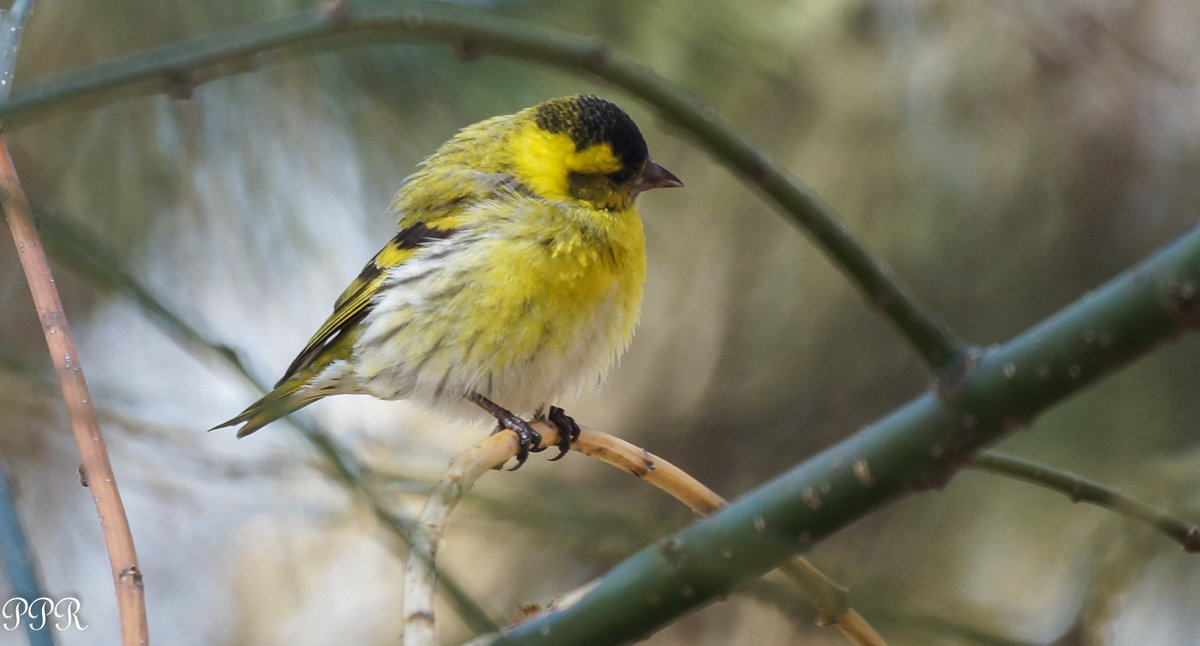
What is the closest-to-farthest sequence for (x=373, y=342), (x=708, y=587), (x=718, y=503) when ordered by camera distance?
(x=708, y=587) < (x=718, y=503) < (x=373, y=342)

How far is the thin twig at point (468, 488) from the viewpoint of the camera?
973 millimetres

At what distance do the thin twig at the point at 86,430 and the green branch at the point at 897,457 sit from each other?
0.92ft

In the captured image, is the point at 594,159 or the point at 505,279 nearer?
the point at 505,279

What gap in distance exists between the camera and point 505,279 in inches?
88.0

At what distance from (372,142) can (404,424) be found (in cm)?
135

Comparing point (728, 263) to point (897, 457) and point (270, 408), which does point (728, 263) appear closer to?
point (270, 408)

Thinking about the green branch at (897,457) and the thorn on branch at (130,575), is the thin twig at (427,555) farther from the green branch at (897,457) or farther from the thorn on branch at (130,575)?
the thorn on branch at (130,575)

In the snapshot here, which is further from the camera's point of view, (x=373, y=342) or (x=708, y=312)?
(x=708, y=312)

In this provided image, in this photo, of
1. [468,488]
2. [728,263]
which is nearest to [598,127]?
[728,263]

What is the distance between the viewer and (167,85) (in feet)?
2.88

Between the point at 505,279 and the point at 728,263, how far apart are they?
115 centimetres

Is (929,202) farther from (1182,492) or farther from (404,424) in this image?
(404,424)

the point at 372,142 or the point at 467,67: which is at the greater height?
the point at 467,67

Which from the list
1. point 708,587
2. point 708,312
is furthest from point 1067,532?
point 708,587
